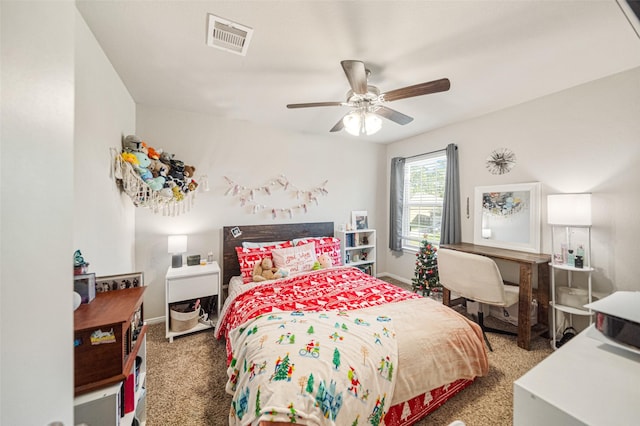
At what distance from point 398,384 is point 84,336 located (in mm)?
1525

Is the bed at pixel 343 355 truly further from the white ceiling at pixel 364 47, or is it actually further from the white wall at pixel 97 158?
the white ceiling at pixel 364 47

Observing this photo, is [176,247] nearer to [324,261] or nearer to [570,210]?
[324,261]

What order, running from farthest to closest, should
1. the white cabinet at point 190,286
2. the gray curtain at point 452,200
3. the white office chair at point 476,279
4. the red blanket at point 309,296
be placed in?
the gray curtain at point 452,200 → the white cabinet at point 190,286 → the white office chair at point 476,279 → the red blanket at point 309,296

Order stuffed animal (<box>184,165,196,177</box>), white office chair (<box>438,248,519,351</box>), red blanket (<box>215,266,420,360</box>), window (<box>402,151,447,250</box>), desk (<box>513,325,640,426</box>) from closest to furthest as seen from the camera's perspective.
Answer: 1. desk (<box>513,325,640,426</box>)
2. red blanket (<box>215,266,420,360</box>)
3. white office chair (<box>438,248,519,351</box>)
4. stuffed animal (<box>184,165,196,177</box>)
5. window (<box>402,151,447,250</box>)

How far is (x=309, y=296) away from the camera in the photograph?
2.21m

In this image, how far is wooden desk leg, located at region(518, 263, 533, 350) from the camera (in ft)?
7.40

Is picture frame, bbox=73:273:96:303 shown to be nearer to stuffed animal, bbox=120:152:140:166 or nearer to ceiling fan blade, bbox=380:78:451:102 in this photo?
stuffed animal, bbox=120:152:140:166

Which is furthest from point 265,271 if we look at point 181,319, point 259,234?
point 181,319

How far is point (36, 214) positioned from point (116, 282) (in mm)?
1031

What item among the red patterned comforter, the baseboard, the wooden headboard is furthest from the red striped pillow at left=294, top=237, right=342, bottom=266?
the baseboard

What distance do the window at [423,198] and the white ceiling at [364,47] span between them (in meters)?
1.23

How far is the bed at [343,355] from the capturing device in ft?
3.74

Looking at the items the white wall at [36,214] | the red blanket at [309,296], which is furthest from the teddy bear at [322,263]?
the white wall at [36,214]

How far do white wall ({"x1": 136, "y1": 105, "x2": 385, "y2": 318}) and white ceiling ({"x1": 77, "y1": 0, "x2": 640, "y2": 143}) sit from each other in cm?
40
